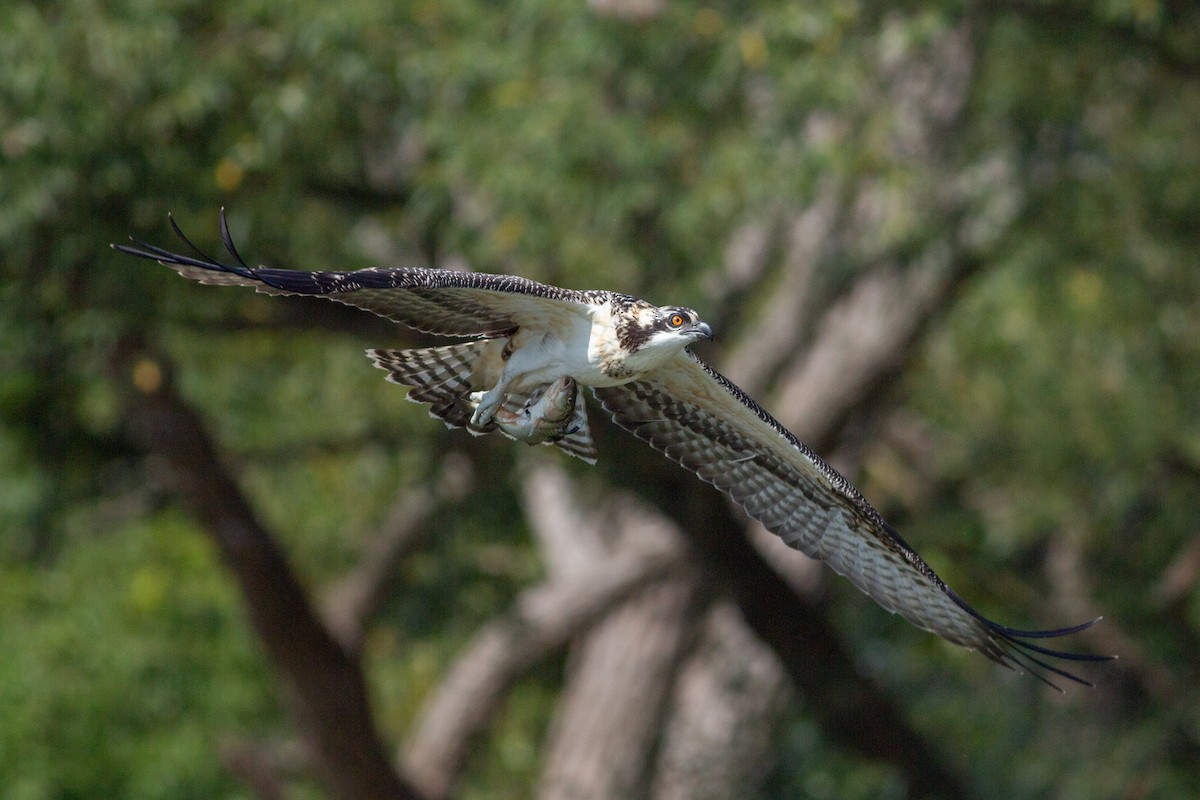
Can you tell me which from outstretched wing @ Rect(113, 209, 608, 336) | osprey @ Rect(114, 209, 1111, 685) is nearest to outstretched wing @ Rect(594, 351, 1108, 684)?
osprey @ Rect(114, 209, 1111, 685)

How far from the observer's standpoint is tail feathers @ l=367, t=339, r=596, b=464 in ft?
23.1

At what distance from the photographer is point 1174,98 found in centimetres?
1288

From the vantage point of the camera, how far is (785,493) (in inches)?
306

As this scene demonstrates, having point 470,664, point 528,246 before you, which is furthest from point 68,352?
point 470,664

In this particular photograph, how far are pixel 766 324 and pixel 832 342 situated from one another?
680 mm

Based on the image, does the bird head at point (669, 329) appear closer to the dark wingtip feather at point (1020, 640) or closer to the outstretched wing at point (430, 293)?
the outstretched wing at point (430, 293)

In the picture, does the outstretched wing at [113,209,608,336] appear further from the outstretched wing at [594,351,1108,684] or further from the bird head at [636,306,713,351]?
the outstretched wing at [594,351,1108,684]

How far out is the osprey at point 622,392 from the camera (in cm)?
623

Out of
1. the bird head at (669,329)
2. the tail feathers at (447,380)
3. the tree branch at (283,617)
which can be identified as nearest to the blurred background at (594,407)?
the tree branch at (283,617)

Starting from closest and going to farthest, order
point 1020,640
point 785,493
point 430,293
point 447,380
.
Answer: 1. point 430,293
2. point 1020,640
3. point 447,380
4. point 785,493

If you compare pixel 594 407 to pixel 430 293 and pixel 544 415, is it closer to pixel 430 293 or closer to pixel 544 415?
pixel 544 415

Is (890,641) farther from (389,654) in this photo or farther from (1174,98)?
(389,654)

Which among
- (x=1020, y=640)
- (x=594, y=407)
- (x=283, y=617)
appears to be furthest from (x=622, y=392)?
(x=283, y=617)

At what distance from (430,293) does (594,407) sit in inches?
197
